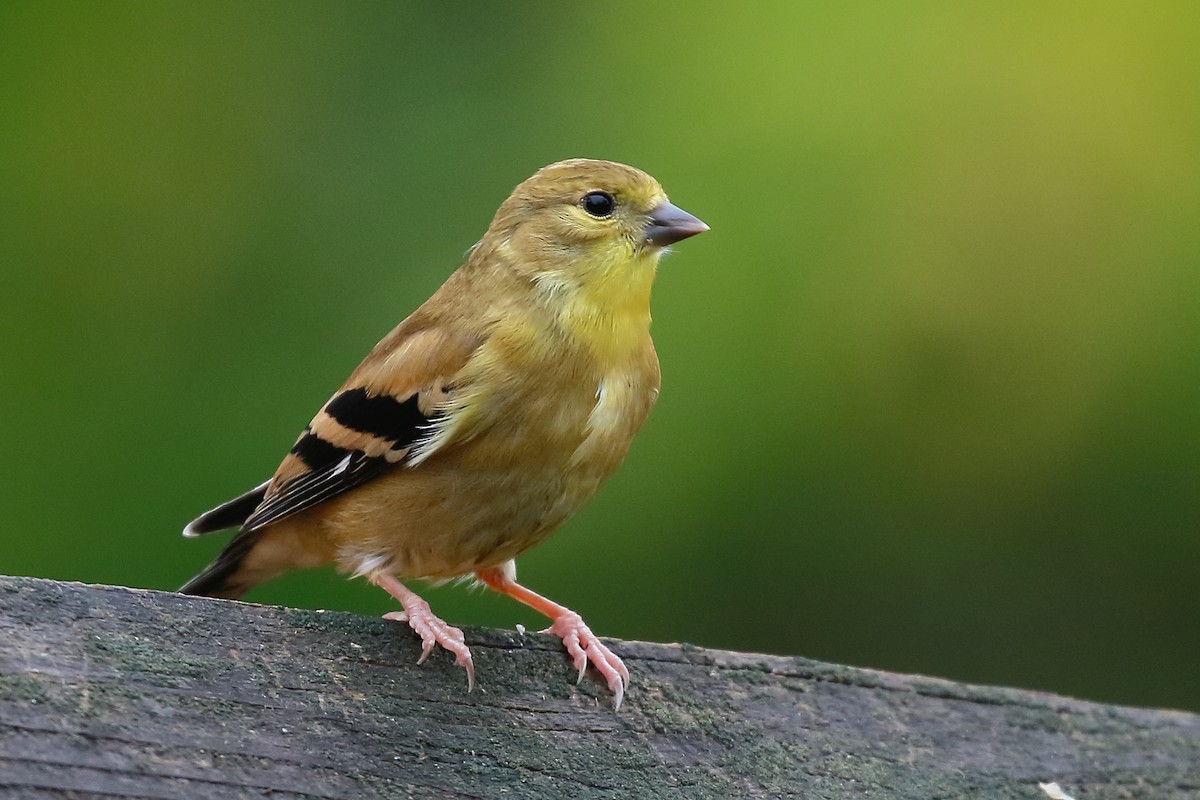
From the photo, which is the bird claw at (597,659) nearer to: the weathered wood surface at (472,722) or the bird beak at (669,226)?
the weathered wood surface at (472,722)

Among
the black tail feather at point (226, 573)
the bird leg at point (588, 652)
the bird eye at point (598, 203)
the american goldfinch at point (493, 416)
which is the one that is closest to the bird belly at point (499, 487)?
the american goldfinch at point (493, 416)

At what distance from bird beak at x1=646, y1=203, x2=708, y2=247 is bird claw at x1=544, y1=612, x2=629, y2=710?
3.66ft

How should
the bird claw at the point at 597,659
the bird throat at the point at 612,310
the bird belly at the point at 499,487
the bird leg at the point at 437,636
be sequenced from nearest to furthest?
the bird leg at the point at 437,636, the bird claw at the point at 597,659, the bird belly at the point at 499,487, the bird throat at the point at 612,310

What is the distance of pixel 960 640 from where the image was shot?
16.3 ft

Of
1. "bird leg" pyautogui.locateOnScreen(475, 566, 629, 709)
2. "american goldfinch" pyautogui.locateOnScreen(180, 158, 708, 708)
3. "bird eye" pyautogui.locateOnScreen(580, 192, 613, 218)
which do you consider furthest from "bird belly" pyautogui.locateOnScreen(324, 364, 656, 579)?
"bird eye" pyautogui.locateOnScreen(580, 192, 613, 218)

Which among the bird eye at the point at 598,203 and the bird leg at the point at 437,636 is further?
the bird eye at the point at 598,203

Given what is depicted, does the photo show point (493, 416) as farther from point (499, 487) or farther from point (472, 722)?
point (472, 722)

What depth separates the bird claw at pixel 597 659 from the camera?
2.84 meters

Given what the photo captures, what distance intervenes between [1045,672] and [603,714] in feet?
8.72

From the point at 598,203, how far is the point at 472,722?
1.58 m

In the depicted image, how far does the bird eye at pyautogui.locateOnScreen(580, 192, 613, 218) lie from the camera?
3730 mm

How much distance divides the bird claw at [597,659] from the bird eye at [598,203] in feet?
3.91

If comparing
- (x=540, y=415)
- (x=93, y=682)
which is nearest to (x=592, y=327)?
(x=540, y=415)

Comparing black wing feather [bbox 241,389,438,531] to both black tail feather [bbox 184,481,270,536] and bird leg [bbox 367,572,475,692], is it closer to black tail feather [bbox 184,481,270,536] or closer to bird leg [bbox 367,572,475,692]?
black tail feather [bbox 184,481,270,536]
